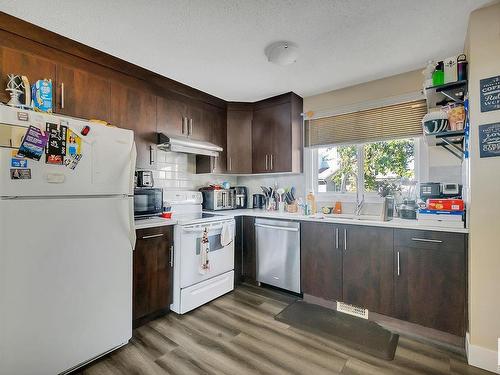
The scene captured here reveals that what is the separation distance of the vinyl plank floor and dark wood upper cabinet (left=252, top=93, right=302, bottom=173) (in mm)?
1830

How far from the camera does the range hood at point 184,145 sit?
8.66 ft

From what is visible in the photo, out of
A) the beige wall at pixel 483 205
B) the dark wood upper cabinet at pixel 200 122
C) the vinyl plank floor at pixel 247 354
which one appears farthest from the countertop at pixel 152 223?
the beige wall at pixel 483 205

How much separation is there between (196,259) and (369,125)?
2406 millimetres

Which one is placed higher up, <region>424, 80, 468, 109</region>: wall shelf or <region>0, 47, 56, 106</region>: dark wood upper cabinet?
<region>0, 47, 56, 106</region>: dark wood upper cabinet

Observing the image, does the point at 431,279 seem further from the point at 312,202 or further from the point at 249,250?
the point at 249,250

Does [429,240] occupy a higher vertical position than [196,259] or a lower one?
higher

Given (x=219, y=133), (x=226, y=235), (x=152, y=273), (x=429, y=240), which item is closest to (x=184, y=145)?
(x=219, y=133)

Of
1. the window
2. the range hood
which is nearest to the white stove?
the range hood

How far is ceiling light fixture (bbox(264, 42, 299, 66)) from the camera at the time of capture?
207 centimetres

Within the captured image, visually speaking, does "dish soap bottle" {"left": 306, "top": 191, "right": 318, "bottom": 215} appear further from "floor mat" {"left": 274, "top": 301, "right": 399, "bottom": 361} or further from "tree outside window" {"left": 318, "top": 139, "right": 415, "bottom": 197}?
"floor mat" {"left": 274, "top": 301, "right": 399, "bottom": 361}

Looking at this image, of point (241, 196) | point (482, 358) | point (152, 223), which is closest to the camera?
point (482, 358)

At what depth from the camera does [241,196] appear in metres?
3.68

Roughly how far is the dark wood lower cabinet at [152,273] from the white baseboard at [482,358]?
240 cm

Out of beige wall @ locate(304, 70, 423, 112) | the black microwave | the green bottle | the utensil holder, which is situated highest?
beige wall @ locate(304, 70, 423, 112)
